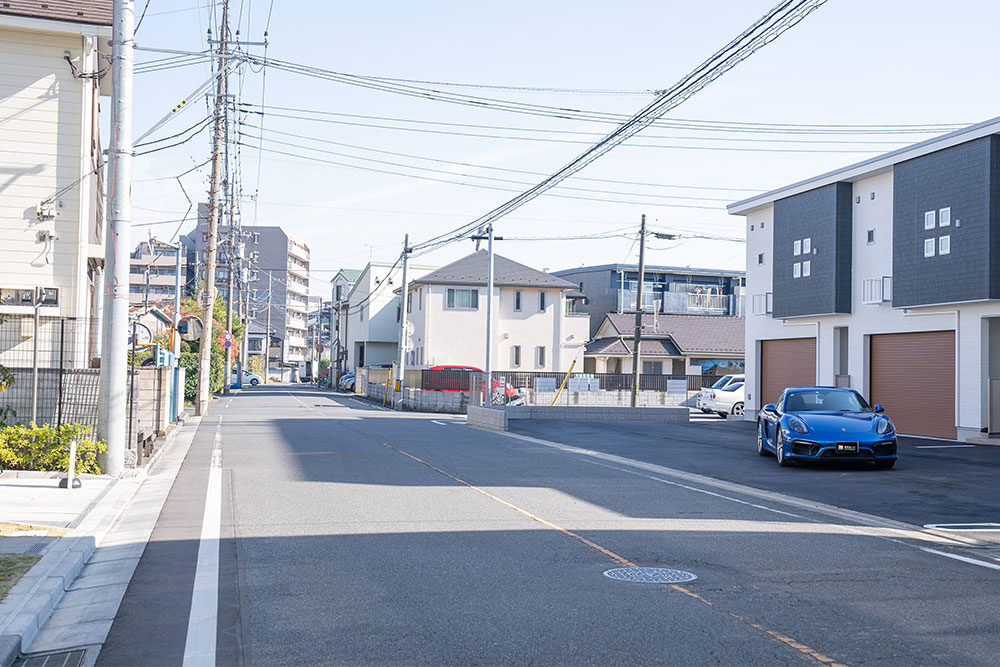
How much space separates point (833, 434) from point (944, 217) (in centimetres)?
1177

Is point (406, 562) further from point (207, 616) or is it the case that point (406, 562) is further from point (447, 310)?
point (447, 310)

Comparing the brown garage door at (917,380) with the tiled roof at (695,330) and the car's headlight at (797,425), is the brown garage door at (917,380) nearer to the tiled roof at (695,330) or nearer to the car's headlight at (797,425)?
the car's headlight at (797,425)

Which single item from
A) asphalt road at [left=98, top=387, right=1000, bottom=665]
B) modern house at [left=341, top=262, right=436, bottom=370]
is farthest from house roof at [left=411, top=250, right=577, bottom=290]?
asphalt road at [left=98, top=387, right=1000, bottom=665]

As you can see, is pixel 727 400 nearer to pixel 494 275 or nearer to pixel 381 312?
pixel 494 275

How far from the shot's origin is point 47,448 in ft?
46.0

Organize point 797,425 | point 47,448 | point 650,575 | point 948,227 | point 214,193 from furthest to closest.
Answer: point 214,193, point 948,227, point 797,425, point 47,448, point 650,575

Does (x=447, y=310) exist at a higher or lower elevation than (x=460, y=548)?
higher

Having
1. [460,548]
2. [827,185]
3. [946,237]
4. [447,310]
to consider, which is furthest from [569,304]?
[460,548]

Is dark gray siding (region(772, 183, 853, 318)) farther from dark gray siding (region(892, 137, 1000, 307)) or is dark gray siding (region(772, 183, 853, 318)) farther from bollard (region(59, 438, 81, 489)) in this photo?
bollard (region(59, 438, 81, 489))

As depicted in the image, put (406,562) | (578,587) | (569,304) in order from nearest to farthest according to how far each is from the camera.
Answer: (578,587)
(406,562)
(569,304)

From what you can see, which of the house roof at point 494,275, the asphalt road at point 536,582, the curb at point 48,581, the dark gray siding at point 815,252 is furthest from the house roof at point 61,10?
the house roof at point 494,275

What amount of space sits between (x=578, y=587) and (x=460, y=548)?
190 cm

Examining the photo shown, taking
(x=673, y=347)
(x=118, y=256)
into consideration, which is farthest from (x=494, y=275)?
(x=118, y=256)

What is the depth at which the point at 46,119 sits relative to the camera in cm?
1847
